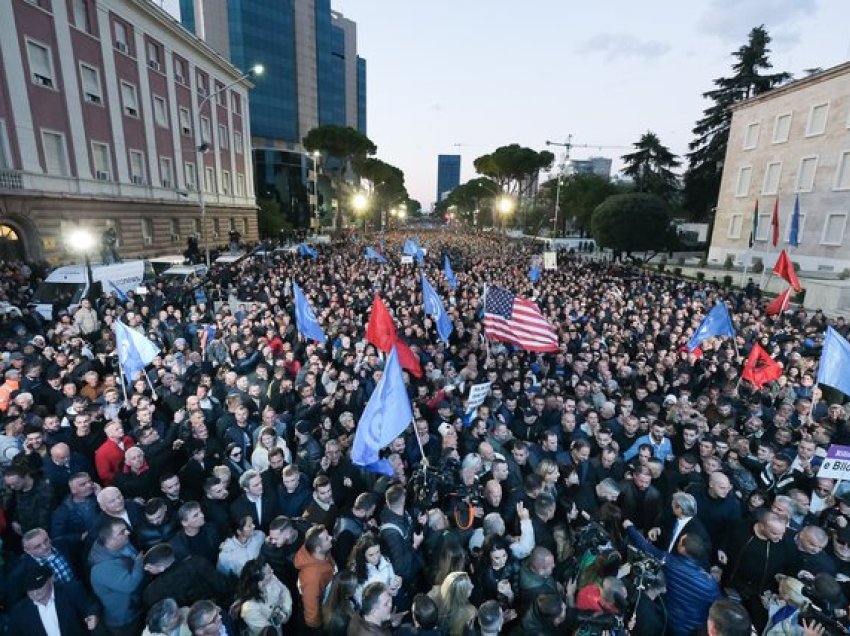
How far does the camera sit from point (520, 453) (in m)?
5.73

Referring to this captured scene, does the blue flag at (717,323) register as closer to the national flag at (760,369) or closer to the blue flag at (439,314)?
the national flag at (760,369)

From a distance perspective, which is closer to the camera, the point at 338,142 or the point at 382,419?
the point at 382,419

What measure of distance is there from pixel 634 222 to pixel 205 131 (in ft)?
107

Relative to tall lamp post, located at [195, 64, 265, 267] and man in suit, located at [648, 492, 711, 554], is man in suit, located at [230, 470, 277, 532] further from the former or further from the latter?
tall lamp post, located at [195, 64, 265, 267]

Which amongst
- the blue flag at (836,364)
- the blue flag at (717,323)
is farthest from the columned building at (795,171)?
the blue flag at (836,364)

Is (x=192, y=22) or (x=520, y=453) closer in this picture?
(x=520, y=453)

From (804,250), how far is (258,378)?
34982mm

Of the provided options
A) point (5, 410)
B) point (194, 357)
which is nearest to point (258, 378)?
point (194, 357)

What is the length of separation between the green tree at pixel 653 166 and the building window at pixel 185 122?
41802 millimetres

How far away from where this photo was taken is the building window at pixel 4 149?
18.8 metres

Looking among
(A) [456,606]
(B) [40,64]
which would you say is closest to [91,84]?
(B) [40,64]

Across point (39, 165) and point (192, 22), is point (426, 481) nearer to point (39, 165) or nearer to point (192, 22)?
point (39, 165)

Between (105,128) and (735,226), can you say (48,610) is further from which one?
(735,226)

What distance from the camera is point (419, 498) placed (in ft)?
15.4
